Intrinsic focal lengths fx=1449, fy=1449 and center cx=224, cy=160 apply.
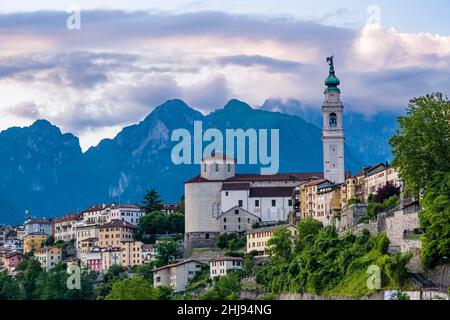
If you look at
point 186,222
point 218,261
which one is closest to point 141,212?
point 186,222

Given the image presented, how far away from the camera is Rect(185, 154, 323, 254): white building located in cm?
10950

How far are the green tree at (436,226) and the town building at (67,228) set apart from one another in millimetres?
69228

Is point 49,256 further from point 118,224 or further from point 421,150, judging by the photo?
point 421,150

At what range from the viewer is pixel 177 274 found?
9819 cm

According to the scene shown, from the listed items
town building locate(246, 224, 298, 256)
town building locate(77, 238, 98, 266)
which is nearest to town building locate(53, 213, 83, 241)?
town building locate(77, 238, 98, 266)

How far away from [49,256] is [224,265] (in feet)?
109

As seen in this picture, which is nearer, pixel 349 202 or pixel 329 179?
pixel 349 202

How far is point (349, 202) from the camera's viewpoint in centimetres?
9300

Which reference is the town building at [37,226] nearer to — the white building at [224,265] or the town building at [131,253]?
the town building at [131,253]

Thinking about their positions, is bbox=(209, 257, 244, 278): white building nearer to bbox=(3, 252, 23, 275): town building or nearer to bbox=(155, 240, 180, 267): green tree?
bbox=(155, 240, 180, 267): green tree
